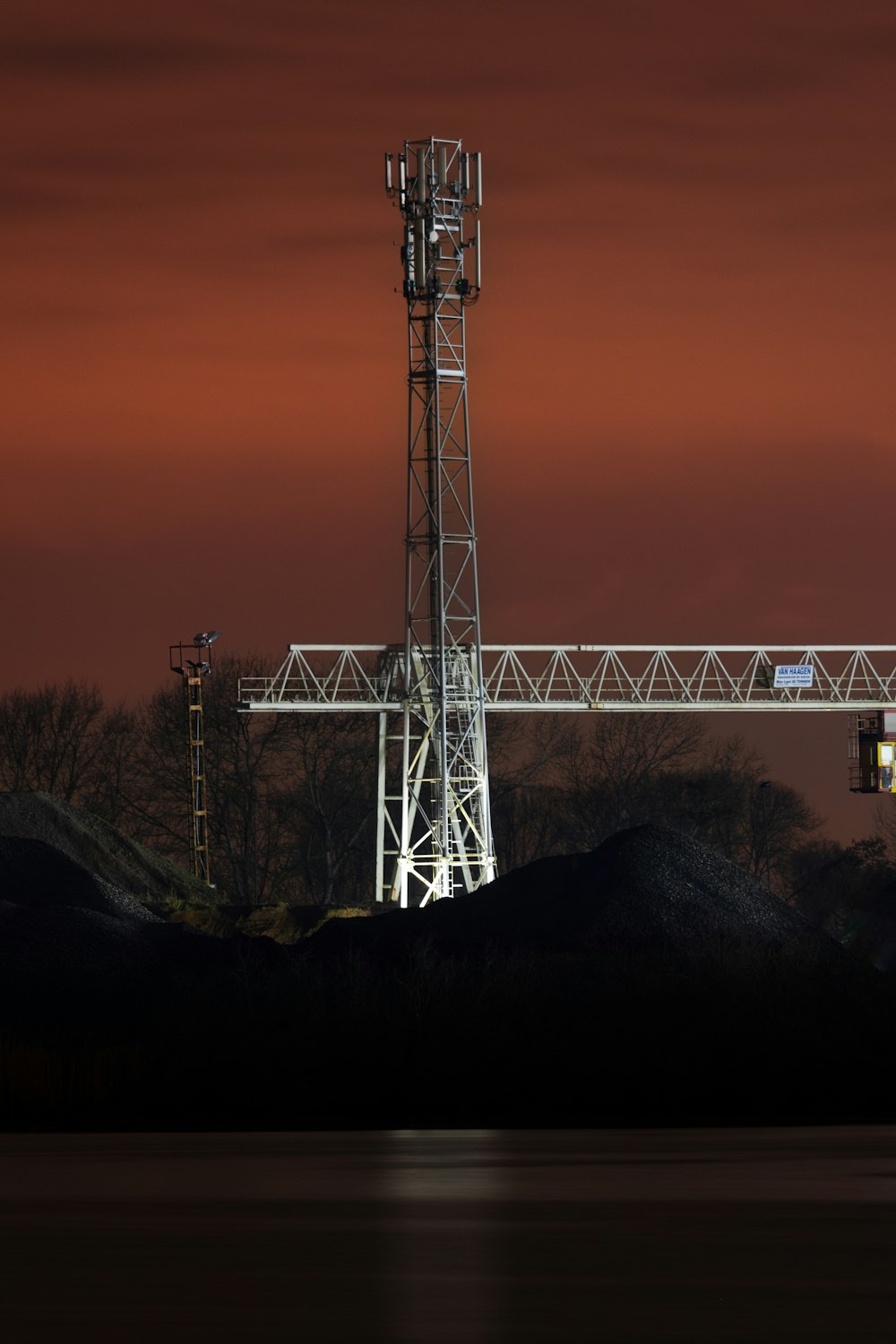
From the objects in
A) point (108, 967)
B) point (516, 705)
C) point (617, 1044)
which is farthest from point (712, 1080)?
point (516, 705)

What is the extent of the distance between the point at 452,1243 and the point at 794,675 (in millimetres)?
73775

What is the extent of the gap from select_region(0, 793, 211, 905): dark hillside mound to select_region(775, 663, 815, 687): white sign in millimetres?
24403

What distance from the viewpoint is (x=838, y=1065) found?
3397cm

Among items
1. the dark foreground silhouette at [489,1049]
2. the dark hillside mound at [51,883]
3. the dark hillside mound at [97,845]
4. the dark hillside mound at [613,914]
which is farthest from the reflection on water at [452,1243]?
the dark hillside mound at [97,845]

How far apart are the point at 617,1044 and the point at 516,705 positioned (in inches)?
1823

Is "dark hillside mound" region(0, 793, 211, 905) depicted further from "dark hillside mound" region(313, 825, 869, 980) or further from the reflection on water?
the reflection on water

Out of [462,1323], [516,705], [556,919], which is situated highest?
[516,705]

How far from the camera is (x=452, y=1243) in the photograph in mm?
16438

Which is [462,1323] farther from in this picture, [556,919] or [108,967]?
[556,919]

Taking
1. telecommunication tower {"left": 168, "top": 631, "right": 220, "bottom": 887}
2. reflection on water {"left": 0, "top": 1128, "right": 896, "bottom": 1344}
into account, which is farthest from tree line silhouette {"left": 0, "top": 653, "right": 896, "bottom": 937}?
reflection on water {"left": 0, "top": 1128, "right": 896, "bottom": 1344}

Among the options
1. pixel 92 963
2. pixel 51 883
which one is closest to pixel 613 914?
pixel 92 963

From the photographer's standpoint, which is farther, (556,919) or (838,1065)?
(556,919)

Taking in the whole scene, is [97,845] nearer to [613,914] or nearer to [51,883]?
[51,883]

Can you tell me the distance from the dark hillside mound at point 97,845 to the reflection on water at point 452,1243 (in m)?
47.3
